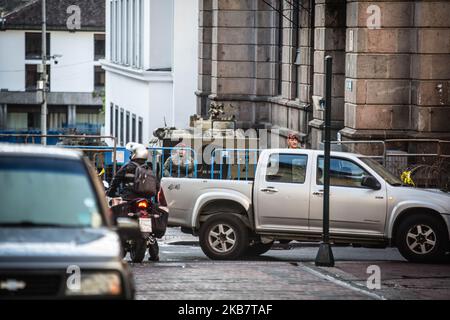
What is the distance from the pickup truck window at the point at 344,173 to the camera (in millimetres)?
19688

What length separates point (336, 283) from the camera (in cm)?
1612

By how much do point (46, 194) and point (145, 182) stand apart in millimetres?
8356

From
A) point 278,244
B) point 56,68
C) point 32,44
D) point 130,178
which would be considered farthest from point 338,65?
point 32,44

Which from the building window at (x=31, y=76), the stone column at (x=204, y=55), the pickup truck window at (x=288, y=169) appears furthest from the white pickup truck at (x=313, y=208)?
the building window at (x=31, y=76)

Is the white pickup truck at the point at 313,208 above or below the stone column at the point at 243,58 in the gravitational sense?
below

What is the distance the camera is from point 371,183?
19.5m

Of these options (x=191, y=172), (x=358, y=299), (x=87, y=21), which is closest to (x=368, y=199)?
(x=358, y=299)

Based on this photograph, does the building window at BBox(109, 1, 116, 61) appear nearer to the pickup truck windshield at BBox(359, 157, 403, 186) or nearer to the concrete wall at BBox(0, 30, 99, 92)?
the concrete wall at BBox(0, 30, 99, 92)

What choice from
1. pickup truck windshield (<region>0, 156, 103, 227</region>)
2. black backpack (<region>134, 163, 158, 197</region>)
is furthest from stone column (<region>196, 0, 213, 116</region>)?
pickup truck windshield (<region>0, 156, 103, 227</region>)

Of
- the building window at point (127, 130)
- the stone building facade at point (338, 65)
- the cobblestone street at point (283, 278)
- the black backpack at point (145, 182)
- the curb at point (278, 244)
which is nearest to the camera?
the cobblestone street at point (283, 278)

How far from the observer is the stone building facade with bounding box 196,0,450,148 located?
26.0m

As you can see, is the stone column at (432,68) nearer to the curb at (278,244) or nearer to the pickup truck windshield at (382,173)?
the curb at (278,244)

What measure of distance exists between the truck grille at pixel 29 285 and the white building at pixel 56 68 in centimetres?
7999

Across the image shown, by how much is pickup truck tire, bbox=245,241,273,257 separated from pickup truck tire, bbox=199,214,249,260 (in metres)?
1.18
